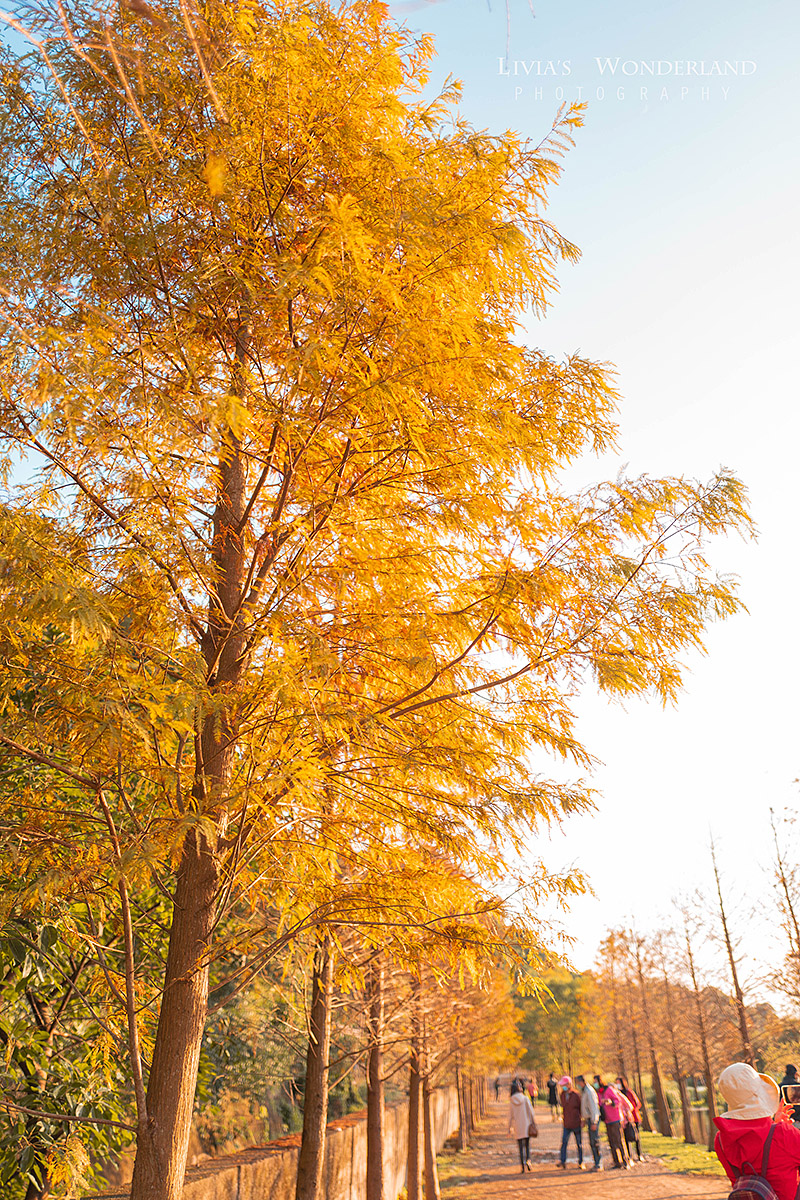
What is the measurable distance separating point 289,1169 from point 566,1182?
31.9ft

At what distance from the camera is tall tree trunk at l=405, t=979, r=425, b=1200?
1030cm

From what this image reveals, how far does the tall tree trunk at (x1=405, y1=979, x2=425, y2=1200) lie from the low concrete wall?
2.19 feet

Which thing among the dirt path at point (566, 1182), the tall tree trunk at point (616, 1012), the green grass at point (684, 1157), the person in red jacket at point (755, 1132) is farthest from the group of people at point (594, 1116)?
the tall tree trunk at point (616, 1012)

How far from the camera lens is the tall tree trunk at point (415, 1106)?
405 inches

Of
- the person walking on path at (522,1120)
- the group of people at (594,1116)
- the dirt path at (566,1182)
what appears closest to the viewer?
the dirt path at (566,1182)

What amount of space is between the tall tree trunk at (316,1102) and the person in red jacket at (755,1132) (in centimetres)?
337

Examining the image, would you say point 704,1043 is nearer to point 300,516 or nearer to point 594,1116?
point 594,1116

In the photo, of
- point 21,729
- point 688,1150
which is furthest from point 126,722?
point 688,1150

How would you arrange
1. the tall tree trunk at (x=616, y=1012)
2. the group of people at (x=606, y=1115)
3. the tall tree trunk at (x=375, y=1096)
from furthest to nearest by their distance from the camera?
1. the tall tree trunk at (x=616, y=1012)
2. the group of people at (x=606, y=1115)
3. the tall tree trunk at (x=375, y=1096)

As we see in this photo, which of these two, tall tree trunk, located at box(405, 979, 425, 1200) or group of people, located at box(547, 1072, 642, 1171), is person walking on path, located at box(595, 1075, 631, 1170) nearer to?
group of people, located at box(547, 1072, 642, 1171)

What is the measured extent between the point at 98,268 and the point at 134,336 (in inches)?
15.5

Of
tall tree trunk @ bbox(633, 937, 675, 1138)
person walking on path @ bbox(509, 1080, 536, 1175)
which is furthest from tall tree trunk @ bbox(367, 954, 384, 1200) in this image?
tall tree trunk @ bbox(633, 937, 675, 1138)

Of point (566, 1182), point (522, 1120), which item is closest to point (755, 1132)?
point (566, 1182)

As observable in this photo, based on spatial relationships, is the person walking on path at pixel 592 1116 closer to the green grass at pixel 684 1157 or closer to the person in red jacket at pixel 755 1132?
the green grass at pixel 684 1157
